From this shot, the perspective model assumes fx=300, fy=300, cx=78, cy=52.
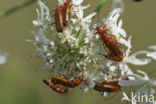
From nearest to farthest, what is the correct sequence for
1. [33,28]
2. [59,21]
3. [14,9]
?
[14,9] < [59,21] < [33,28]

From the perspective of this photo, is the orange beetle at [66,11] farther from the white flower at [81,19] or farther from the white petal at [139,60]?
the white petal at [139,60]

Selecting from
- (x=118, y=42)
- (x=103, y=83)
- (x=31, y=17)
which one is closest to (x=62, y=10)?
(x=118, y=42)

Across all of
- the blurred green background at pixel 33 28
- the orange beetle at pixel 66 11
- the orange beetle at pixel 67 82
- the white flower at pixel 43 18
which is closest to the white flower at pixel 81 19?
the orange beetle at pixel 66 11

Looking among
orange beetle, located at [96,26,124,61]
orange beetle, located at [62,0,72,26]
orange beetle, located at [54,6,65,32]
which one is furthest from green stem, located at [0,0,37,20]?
orange beetle, located at [96,26,124,61]

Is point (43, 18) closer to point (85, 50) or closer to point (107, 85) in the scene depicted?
point (85, 50)

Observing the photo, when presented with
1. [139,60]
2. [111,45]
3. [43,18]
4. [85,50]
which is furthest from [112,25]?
[43,18]

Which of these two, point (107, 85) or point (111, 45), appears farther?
point (107, 85)

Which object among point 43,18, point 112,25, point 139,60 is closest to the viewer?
point 139,60

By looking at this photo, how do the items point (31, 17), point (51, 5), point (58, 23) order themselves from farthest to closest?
point (31, 17), point (51, 5), point (58, 23)

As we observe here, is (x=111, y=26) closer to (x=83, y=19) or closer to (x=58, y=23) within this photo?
→ (x=83, y=19)
